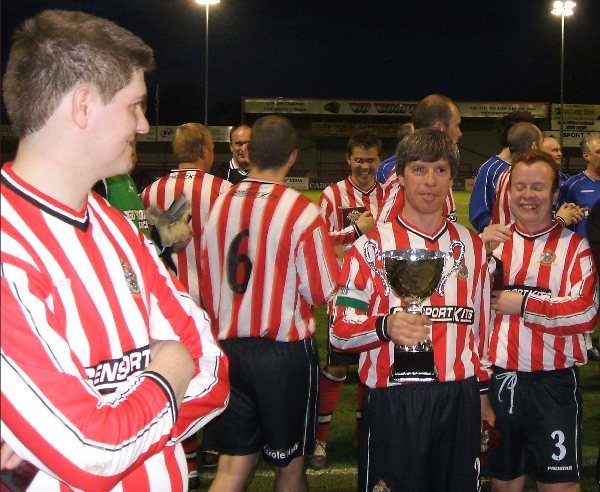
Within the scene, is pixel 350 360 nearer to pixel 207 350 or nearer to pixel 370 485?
pixel 370 485

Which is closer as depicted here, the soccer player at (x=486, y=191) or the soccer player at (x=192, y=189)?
the soccer player at (x=192, y=189)

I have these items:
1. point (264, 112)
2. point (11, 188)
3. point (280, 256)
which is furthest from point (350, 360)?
point (264, 112)

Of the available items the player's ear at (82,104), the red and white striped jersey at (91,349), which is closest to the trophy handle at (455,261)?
the red and white striped jersey at (91,349)

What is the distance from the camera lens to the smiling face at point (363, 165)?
21.1ft

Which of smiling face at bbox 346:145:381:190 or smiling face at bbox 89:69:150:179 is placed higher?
smiling face at bbox 346:145:381:190

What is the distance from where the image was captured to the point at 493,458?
3.51 metres

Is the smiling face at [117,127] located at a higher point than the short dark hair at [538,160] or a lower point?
lower

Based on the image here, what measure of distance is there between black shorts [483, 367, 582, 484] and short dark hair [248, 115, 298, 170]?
4.83ft

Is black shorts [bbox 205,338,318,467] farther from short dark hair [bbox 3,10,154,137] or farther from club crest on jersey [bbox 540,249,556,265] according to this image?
short dark hair [bbox 3,10,154,137]

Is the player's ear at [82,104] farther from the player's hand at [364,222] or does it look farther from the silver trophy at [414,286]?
the player's hand at [364,222]

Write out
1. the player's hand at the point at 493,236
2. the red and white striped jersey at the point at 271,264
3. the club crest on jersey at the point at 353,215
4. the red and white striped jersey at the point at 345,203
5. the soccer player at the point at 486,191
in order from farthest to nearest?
the red and white striped jersey at the point at 345,203 → the club crest on jersey at the point at 353,215 → the soccer player at the point at 486,191 → the red and white striped jersey at the point at 271,264 → the player's hand at the point at 493,236

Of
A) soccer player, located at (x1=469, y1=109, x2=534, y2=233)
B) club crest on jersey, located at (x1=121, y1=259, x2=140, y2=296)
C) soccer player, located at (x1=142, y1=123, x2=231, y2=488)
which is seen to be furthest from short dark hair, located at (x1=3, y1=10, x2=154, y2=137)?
soccer player, located at (x1=469, y1=109, x2=534, y2=233)

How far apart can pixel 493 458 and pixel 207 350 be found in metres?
2.08

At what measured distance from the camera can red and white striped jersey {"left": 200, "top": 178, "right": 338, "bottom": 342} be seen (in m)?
3.78
